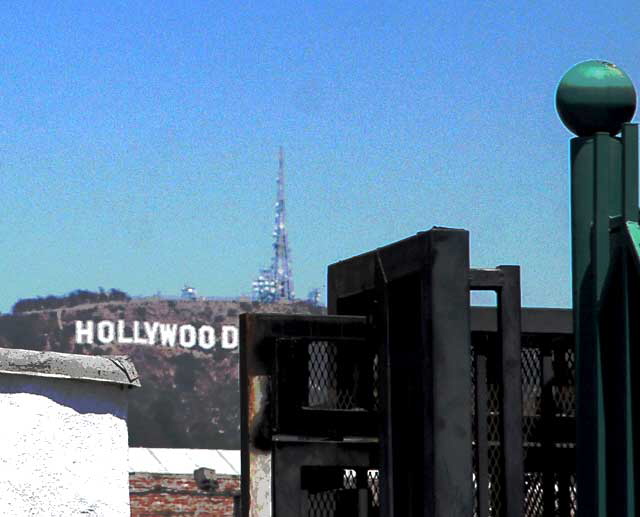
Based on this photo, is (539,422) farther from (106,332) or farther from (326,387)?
(106,332)

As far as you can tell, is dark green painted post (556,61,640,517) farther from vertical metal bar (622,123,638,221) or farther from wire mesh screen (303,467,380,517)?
wire mesh screen (303,467,380,517)

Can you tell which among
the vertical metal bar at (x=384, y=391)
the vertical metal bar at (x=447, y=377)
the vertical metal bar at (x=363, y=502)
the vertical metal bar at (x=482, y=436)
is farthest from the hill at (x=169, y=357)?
the vertical metal bar at (x=447, y=377)

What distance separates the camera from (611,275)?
4.30 metres

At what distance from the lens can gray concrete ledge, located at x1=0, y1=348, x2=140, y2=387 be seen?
702 cm

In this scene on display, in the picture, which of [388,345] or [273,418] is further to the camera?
[273,418]

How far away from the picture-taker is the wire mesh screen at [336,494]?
6.01m

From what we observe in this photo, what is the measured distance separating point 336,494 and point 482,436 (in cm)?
84

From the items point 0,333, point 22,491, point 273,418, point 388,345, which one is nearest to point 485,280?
point 388,345

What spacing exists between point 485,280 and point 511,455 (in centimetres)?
57

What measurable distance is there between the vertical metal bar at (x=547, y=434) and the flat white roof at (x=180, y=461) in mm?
30943

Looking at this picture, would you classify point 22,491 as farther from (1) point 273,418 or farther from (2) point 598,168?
(2) point 598,168

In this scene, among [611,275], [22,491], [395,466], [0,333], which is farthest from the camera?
[0,333]

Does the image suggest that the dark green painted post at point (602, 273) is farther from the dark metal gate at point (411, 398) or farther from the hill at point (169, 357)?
the hill at point (169, 357)

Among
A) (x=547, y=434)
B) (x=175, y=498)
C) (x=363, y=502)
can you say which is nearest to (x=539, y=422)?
(x=547, y=434)
